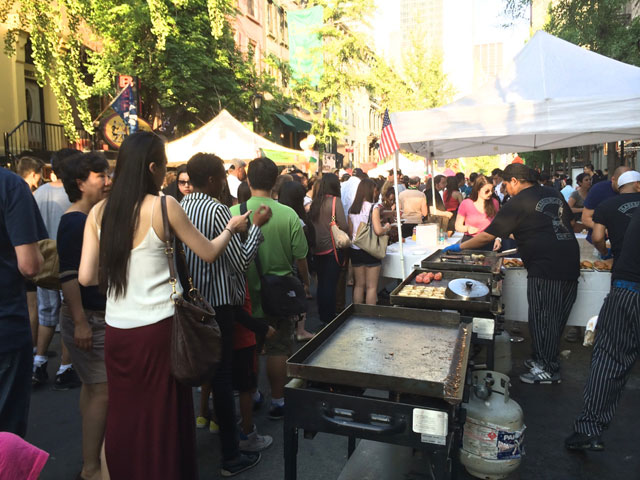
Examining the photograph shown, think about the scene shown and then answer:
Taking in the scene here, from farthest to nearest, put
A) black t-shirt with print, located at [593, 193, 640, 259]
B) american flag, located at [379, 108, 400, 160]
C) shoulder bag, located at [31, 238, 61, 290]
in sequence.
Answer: american flag, located at [379, 108, 400, 160], black t-shirt with print, located at [593, 193, 640, 259], shoulder bag, located at [31, 238, 61, 290]

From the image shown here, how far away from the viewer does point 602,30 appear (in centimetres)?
1667

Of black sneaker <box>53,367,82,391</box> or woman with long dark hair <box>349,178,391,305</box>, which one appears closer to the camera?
black sneaker <box>53,367,82,391</box>

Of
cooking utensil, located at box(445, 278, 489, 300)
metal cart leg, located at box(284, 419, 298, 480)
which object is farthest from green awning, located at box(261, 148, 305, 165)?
metal cart leg, located at box(284, 419, 298, 480)

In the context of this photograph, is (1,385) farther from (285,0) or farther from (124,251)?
(285,0)

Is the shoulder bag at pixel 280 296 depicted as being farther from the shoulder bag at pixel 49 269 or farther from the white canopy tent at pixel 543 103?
the white canopy tent at pixel 543 103

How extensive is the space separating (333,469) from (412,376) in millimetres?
1542

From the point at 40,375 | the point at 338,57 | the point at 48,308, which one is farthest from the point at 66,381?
the point at 338,57

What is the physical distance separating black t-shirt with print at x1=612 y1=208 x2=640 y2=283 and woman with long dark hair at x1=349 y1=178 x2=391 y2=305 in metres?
3.34

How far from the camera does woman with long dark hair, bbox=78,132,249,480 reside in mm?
2416

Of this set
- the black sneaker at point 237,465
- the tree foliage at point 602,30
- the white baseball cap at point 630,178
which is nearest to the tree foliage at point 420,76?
the tree foliage at point 602,30

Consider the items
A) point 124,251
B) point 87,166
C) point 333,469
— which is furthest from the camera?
point 333,469

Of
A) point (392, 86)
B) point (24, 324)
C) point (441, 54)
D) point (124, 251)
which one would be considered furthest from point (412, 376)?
point (441, 54)

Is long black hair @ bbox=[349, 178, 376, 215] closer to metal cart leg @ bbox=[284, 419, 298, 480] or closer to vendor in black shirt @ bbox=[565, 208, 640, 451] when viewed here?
vendor in black shirt @ bbox=[565, 208, 640, 451]

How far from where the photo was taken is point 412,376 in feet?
8.02
